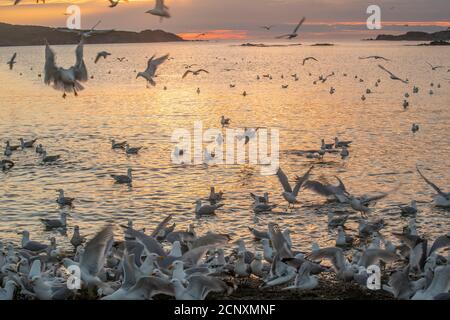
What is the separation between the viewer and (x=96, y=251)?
10836 mm

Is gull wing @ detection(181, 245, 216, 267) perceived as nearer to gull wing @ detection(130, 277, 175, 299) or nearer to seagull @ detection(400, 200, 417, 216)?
gull wing @ detection(130, 277, 175, 299)

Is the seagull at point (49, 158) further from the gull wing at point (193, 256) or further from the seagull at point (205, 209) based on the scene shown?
the gull wing at point (193, 256)

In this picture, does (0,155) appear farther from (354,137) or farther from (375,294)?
(375,294)

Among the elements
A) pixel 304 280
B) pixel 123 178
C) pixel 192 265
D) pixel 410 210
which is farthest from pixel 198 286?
pixel 123 178

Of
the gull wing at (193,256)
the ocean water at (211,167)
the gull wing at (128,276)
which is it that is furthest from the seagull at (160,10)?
the gull wing at (128,276)

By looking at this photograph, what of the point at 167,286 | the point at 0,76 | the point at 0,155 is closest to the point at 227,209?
the point at 167,286

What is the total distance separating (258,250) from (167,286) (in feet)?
20.5

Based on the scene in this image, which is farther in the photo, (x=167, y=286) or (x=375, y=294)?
(x=375, y=294)

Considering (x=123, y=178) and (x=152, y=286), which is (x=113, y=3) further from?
(x=123, y=178)

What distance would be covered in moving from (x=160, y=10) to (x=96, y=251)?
5.78 meters

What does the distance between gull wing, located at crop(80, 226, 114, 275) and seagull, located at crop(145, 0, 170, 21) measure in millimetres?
5149

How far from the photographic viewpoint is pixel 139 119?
135 feet

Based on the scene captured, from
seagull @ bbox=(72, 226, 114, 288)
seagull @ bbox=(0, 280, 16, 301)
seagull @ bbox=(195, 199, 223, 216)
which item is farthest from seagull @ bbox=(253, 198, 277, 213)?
seagull @ bbox=(0, 280, 16, 301)

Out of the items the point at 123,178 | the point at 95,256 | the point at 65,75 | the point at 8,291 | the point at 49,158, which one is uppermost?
the point at 65,75
